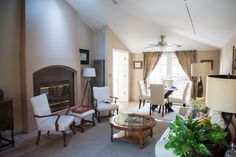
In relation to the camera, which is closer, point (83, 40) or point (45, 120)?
point (45, 120)

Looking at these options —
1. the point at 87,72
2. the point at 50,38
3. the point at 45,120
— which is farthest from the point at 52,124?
the point at 87,72

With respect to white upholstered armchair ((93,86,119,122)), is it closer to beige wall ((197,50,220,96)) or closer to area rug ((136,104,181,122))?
area rug ((136,104,181,122))

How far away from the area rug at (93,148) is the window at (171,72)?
3453 mm

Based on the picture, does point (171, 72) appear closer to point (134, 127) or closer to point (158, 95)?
point (158, 95)

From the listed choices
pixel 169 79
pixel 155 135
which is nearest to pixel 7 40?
pixel 155 135

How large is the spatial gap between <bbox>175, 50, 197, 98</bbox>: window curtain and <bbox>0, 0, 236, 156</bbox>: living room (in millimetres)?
176

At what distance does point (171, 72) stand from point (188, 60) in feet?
2.69

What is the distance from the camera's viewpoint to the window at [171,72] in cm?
713

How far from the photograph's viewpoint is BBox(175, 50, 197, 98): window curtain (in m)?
6.73

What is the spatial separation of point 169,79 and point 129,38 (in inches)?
91.8

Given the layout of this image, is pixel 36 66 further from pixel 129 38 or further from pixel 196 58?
pixel 196 58

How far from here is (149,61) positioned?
755 cm

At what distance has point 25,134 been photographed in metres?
4.11

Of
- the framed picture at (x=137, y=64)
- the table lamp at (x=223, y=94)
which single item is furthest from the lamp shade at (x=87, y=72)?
the table lamp at (x=223, y=94)
